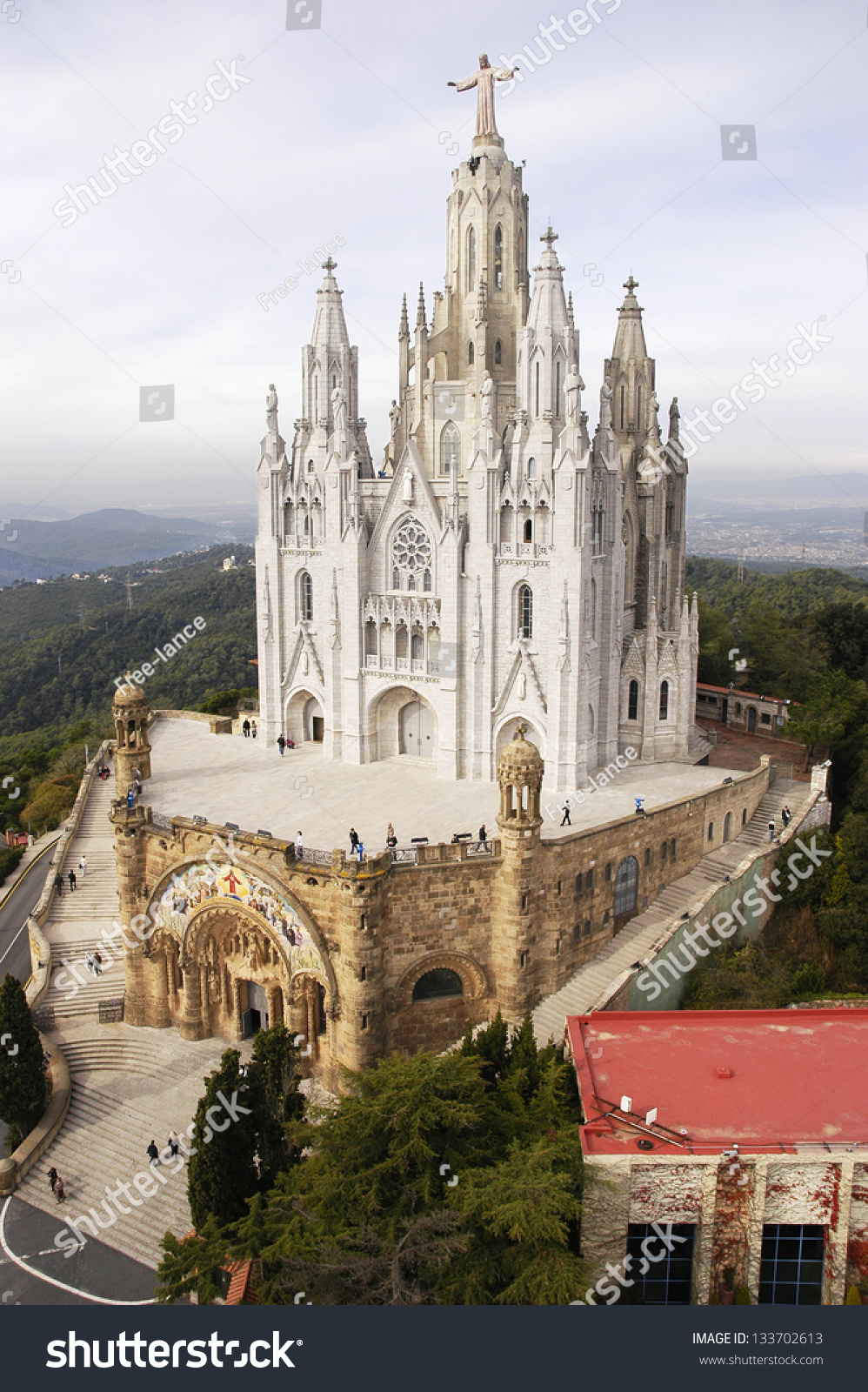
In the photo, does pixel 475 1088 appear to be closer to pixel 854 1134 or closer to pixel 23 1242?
pixel 854 1134

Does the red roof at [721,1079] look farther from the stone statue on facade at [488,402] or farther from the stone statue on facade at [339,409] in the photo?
the stone statue on facade at [339,409]

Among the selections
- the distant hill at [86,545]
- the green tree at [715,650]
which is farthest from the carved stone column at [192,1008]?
the distant hill at [86,545]

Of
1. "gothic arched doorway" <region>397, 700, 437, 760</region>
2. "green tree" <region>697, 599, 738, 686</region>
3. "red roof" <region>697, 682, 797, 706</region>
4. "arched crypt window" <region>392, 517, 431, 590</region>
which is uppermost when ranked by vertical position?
"arched crypt window" <region>392, 517, 431, 590</region>

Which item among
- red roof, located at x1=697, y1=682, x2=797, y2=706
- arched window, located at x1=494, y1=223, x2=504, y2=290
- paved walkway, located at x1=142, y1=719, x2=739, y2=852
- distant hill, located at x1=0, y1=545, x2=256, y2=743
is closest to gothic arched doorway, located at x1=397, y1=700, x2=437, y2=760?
paved walkway, located at x1=142, y1=719, x2=739, y2=852

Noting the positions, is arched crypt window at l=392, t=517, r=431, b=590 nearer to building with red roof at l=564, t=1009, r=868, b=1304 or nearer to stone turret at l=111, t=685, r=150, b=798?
stone turret at l=111, t=685, r=150, b=798

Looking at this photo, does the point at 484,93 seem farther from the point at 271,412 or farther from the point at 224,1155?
the point at 224,1155

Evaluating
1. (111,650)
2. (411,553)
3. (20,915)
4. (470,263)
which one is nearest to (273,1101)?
(411,553)
